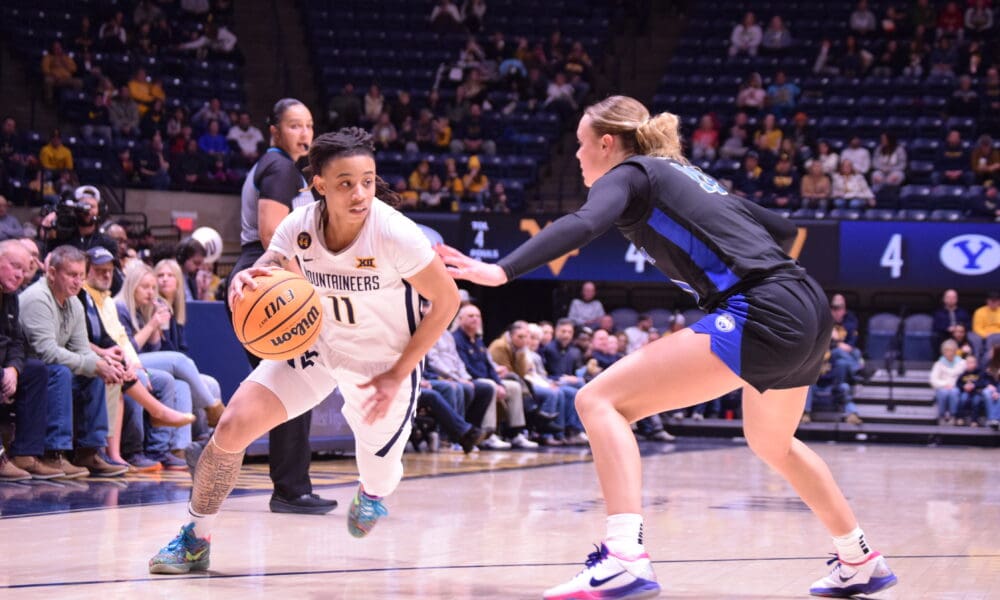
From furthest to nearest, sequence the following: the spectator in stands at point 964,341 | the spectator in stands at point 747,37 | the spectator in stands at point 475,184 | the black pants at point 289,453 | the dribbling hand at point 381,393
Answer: the spectator in stands at point 747,37
the spectator in stands at point 475,184
the spectator in stands at point 964,341
the black pants at point 289,453
the dribbling hand at point 381,393

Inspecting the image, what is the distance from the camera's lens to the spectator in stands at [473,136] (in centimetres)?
1927

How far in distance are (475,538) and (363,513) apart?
1.02 m

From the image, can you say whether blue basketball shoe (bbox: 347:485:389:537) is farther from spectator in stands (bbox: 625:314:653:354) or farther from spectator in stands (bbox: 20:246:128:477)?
spectator in stands (bbox: 625:314:653:354)

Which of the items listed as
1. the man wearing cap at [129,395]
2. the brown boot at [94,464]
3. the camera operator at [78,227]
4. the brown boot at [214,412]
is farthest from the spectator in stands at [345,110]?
the brown boot at [94,464]

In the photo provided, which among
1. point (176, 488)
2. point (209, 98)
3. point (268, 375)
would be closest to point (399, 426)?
point (268, 375)

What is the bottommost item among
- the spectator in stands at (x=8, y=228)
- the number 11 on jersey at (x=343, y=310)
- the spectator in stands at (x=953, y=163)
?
the number 11 on jersey at (x=343, y=310)

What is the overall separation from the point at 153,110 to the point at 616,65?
24.7ft

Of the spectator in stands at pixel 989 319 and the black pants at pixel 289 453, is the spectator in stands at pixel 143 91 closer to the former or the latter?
the spectator in stands at pixel 989 319

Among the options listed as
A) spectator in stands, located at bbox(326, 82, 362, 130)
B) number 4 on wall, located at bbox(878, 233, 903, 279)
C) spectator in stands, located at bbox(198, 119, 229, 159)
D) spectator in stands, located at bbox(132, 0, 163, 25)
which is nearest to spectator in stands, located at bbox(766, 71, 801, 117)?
number 4 on wall, located at bbox(878, 233, 903, 279)

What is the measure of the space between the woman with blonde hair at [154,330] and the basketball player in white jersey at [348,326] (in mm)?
4369

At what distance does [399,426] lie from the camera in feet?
15.1

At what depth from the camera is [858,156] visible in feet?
58.5

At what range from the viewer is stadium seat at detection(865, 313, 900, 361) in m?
17.1

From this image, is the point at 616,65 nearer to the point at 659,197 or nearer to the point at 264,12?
the point at 264,12
